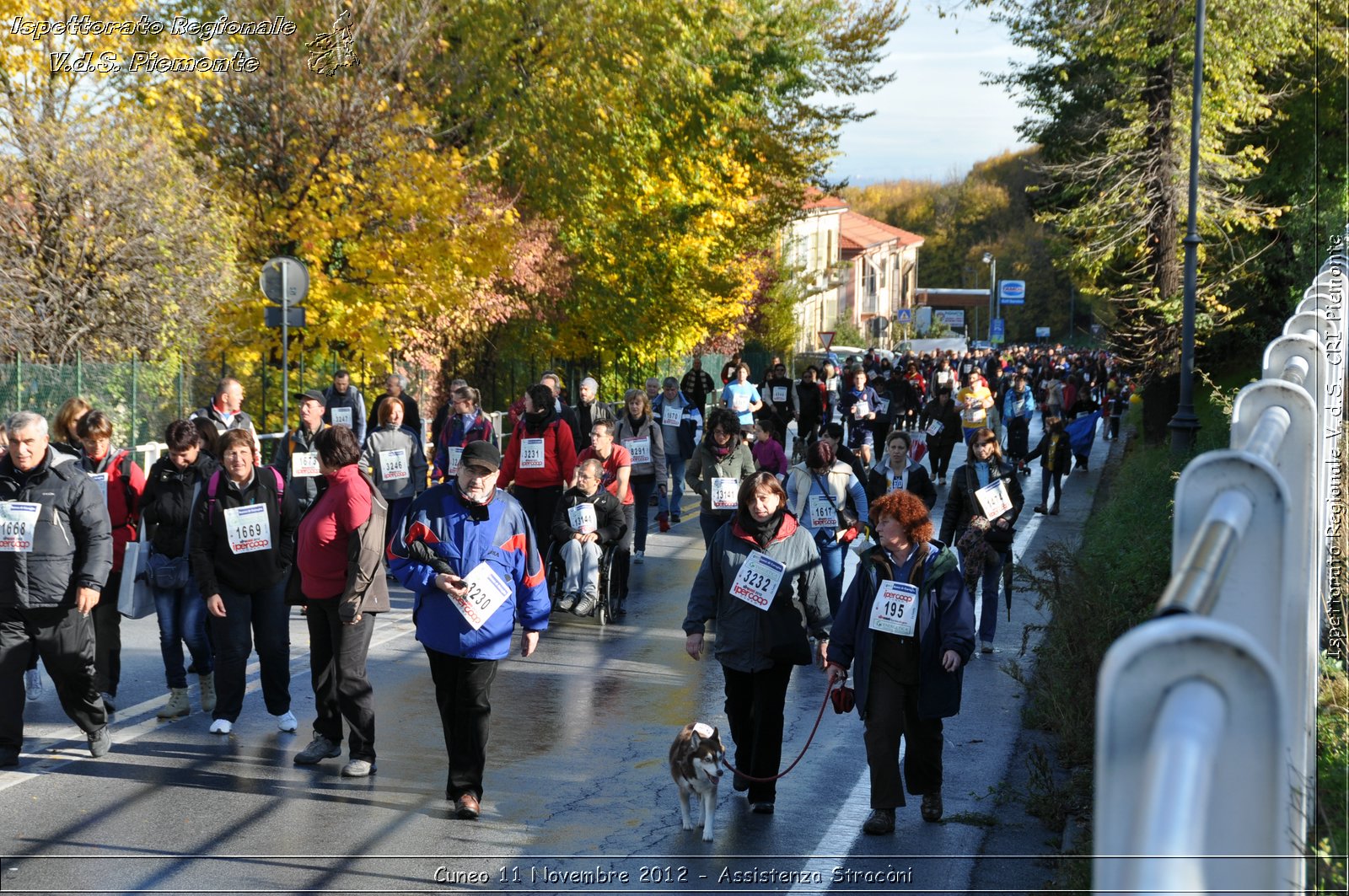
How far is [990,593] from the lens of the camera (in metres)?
11.5

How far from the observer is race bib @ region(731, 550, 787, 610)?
7.49m

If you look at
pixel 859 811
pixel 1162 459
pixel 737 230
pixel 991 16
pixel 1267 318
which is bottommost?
pixel 859 811

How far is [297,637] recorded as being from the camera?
11.9 m

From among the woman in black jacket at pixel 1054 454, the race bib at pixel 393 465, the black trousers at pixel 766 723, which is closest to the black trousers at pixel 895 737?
the black trousers at pixel 766 723

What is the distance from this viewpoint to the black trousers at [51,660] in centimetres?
798

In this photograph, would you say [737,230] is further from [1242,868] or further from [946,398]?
[1242,868]

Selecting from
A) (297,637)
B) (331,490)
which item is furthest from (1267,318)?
(331,490)

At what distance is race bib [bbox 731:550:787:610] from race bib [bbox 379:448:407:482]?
6830 millimetres

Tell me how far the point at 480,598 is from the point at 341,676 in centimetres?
127

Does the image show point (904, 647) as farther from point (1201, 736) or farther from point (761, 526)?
point (1201, 736)

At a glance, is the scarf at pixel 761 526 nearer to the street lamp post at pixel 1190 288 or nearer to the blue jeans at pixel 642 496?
the blue jeans at pixel 642 496

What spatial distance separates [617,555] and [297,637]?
2850 mm

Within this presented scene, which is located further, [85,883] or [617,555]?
[617,555]

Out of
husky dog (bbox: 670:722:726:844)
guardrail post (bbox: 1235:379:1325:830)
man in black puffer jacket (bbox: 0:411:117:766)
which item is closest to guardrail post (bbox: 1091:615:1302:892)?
guardrail post (bbox: 1235:379:1325:830)
